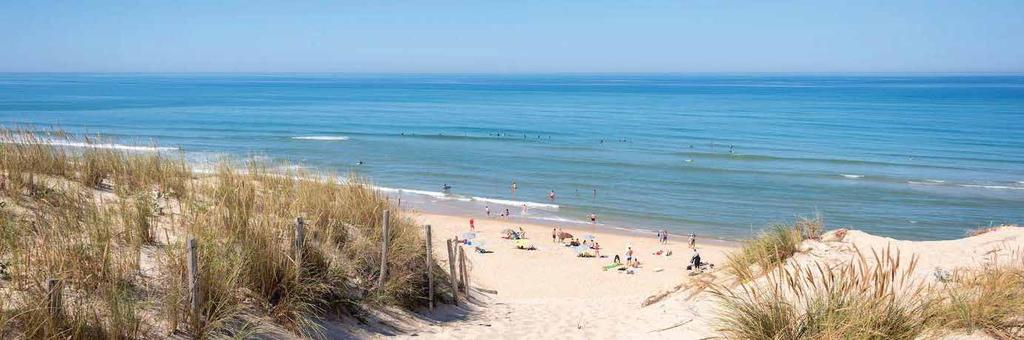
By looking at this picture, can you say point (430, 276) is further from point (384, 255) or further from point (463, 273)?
point (463, 273)

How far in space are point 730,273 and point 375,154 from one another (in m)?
35.8

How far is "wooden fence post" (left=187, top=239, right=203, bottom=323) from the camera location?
6184 mm

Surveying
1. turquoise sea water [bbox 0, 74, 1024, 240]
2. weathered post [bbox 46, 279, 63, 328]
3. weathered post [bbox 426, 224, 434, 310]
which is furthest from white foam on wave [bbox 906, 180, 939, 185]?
weathered post [bbox 46, 279, 63, 328]

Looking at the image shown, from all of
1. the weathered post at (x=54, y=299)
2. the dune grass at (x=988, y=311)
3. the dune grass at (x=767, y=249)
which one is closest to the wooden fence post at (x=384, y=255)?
the weathered post at (x=54, y=299)

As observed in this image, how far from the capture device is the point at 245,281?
734 cm

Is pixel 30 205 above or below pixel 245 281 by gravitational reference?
above

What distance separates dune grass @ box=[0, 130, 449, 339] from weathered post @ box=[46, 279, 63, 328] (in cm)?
4

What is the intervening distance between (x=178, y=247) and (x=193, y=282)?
2.10 ft

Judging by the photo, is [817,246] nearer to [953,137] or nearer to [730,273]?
[730,273]

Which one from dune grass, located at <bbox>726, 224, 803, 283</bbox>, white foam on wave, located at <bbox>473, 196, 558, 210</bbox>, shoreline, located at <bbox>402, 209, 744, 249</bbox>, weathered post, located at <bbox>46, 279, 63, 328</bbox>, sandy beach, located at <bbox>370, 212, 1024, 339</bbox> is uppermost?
weathered post, located at <bbox>46, 279, 63, 328</bbox>

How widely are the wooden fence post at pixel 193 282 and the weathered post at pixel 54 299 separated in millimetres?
1093

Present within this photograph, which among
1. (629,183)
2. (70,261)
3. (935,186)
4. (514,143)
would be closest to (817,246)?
(70,261)

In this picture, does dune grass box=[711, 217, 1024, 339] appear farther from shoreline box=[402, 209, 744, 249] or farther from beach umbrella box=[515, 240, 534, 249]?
shoreline box=[402, 209, 744, 249]

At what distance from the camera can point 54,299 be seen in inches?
203
